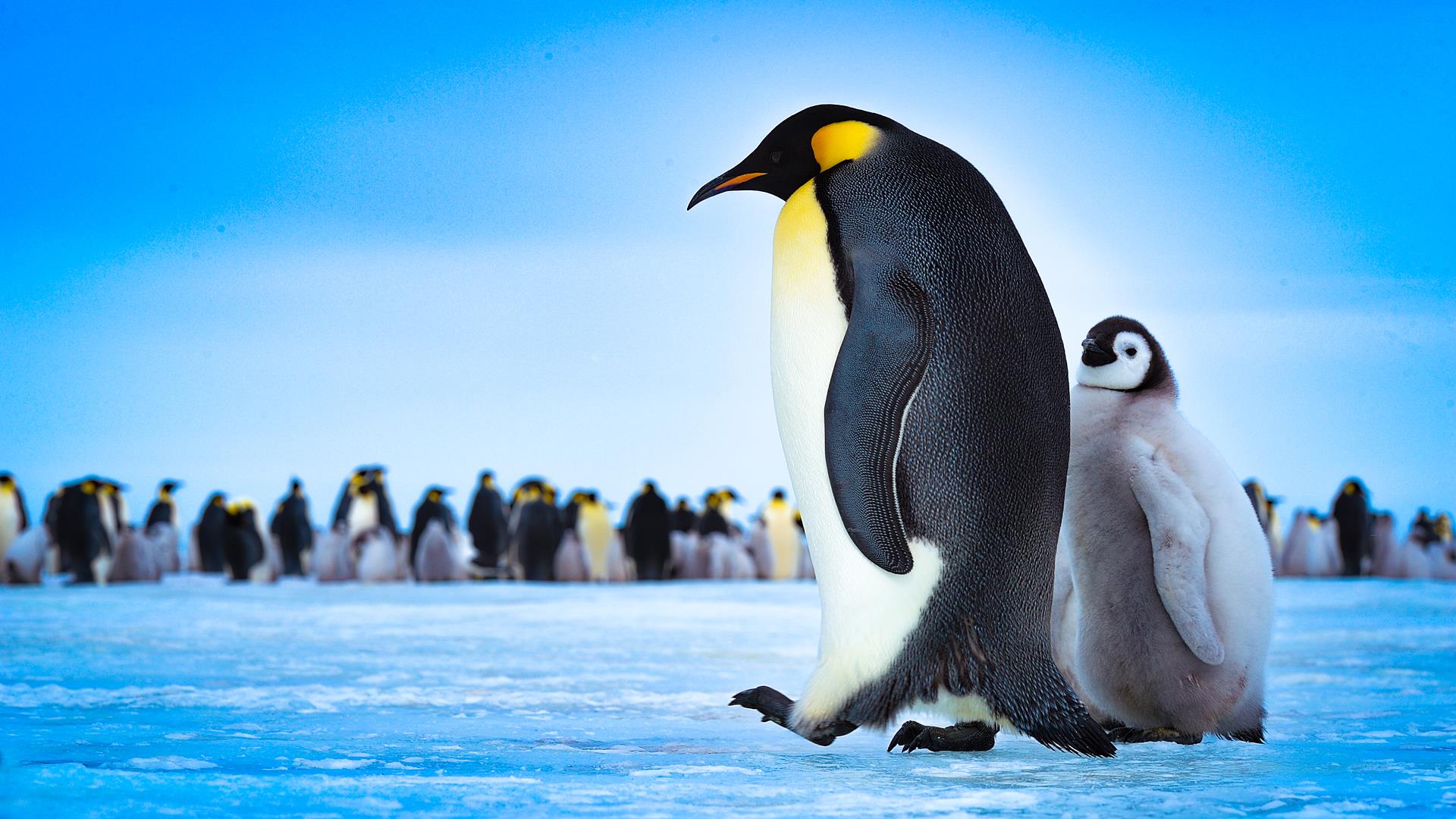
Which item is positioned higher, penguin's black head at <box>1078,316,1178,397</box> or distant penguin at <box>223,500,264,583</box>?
Result: penguin's black head at <box>1078,316,1178,397</box>

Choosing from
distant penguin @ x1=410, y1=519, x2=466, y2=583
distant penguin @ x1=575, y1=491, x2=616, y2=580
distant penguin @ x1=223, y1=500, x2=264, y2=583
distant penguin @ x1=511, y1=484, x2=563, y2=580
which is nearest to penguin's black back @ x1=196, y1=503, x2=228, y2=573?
distant penguin @ x1=223, y1=500, x2=264, y2=583

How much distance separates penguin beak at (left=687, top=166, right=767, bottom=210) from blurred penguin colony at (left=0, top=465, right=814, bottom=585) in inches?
427

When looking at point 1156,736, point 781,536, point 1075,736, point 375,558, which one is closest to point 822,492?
point 1075,736

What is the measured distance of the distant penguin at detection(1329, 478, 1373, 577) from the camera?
50.8 ft

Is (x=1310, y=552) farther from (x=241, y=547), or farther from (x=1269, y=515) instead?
(x=241, y=547)

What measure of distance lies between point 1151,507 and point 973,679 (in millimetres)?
514

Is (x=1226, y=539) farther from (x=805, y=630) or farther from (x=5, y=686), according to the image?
(x=805, y=630)

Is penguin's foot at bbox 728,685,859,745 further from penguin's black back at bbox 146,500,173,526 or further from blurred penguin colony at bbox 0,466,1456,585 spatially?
penguin's black back at bbox 146,500,173,526

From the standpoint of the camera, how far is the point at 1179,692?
2418 millimetres

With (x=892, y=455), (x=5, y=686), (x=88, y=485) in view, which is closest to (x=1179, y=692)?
(x=892, y=455)

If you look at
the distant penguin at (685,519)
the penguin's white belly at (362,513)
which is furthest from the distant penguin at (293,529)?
the distant penguin at (685,519)

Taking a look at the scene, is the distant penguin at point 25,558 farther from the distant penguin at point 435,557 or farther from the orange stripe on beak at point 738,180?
the orange stripe on beak at point 738,180

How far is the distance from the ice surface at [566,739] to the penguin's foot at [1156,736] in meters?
0.06

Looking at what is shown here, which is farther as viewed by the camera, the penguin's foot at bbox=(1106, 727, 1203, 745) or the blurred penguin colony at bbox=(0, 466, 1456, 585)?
the blurred penguin colony at bbox=(0, 466, 1456, 585)
